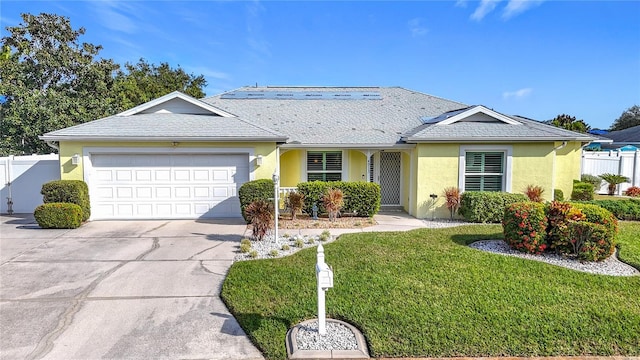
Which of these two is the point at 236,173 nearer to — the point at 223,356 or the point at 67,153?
the point at 67,153

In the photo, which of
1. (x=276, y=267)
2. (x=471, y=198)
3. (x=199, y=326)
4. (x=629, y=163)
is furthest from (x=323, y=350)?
(x=629, y=163)

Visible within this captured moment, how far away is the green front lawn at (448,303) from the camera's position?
4039 mm

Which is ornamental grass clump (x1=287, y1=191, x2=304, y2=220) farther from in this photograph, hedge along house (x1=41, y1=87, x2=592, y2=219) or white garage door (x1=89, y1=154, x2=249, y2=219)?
white garage door (x1=89, y1=154, x2=249, y2=219)

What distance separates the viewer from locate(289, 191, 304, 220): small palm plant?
35.6 feet

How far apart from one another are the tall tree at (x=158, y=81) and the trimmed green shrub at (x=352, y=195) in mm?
24346

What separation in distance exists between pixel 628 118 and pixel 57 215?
70.9 m

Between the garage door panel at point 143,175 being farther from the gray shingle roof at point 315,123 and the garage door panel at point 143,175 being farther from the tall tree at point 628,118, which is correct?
the tall tree at point 628,118

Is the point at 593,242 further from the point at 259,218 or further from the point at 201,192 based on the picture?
the point at 201,192

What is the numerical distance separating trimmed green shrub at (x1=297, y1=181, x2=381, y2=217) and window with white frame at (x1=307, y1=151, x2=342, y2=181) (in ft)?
7.79

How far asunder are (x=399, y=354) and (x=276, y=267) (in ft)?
10.5

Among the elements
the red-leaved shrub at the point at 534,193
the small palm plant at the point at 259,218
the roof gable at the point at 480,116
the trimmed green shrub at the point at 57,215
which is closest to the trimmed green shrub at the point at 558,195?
the red-leaved shrub at the point at 534,193

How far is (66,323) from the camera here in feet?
15.0

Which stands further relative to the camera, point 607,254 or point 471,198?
point 471,198

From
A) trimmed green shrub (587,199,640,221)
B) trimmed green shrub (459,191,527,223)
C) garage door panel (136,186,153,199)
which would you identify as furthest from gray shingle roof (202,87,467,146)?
trimmed green shrub (587,199,640,221)
